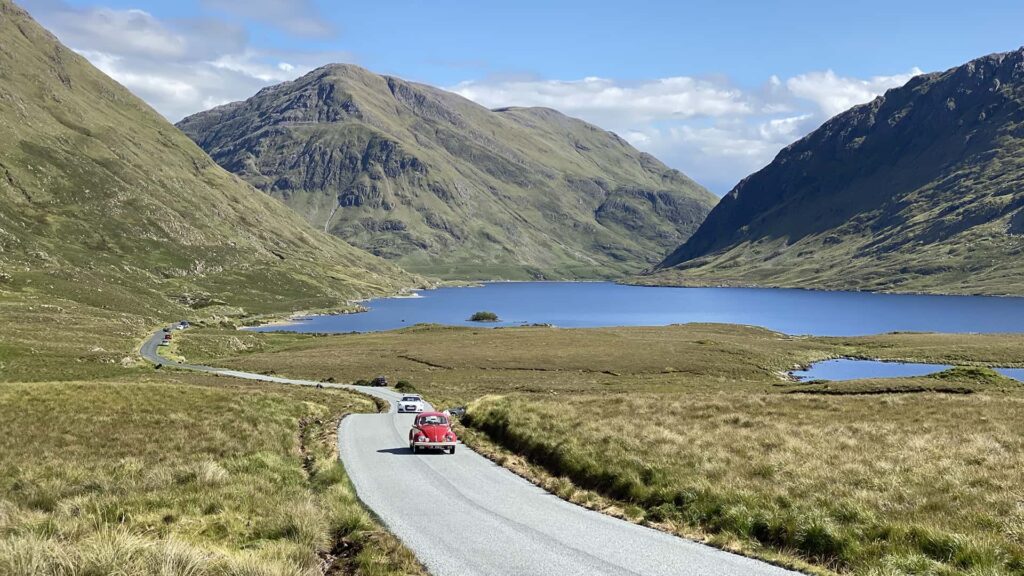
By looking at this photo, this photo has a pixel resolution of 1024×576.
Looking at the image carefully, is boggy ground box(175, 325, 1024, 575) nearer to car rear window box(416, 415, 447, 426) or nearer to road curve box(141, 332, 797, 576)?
road curve box(141, 332, 797, 576)

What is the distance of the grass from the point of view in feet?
32.9

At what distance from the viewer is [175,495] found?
55.8ft

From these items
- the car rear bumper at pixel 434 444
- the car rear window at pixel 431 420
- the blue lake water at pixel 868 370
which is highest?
the car rear window at pixel 431 420

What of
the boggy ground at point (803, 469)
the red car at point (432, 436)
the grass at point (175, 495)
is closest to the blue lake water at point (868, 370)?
the boggy ground at point (803, 469)

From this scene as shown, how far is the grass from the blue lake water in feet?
254

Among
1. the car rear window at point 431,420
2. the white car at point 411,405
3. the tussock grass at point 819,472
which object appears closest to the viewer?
the tussock grass at point 819,472

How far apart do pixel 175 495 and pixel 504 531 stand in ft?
27.8

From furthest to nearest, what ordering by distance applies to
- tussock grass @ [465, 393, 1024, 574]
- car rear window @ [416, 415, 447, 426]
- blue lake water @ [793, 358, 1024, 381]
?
blue lake water @ [793, 358, 1024, 381] < car rear window @ [416, 415, 447, 426] < tussock grass @ [465, 393, 1024, 574]

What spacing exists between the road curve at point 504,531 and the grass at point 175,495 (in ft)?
3.27

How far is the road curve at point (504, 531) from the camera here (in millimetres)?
12922

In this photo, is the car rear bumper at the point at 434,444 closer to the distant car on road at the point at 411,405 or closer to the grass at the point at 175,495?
the grass at the point at 175,495

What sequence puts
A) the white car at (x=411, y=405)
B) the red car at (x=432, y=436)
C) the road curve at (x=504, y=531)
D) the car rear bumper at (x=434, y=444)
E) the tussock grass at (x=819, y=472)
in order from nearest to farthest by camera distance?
1. the road curve at (x=504, y=531)
2. the tussock grass at (x=819, y=472)
3. the car rear bumper at (x=434, y=444)
4. the red car at (x=432, y=436)
5. the white car at (x=411, y=405)

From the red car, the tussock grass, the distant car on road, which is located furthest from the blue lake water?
the red car

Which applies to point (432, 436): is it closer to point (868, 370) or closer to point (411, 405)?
point (411, 405)
